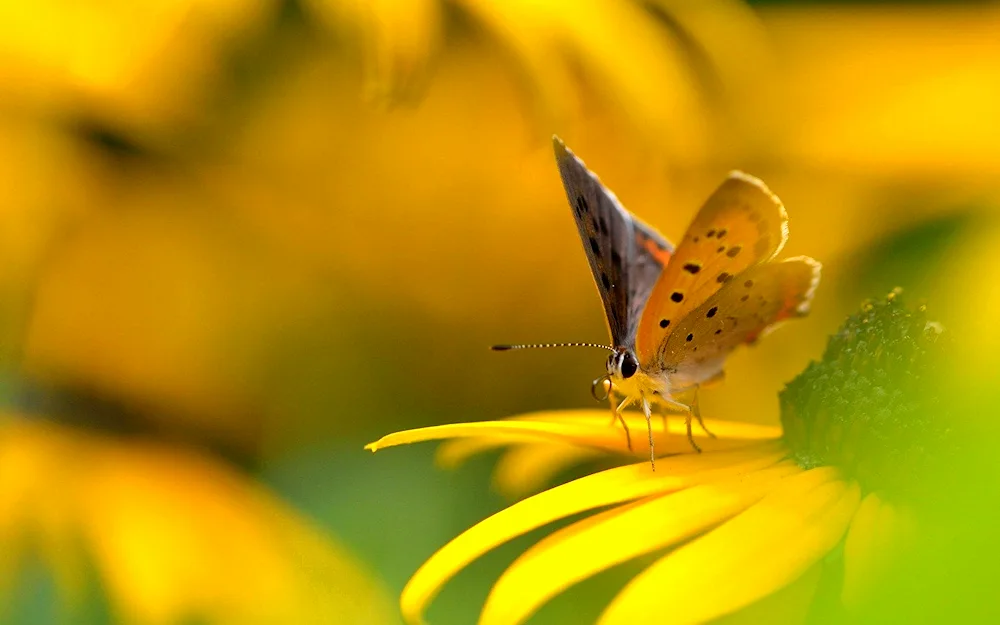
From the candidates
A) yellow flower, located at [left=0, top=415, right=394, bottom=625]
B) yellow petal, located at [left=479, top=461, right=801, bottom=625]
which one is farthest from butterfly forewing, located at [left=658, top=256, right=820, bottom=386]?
yellow flower, located at [left=0, top=415, right=394, bottom=625]

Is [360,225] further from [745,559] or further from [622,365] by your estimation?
[745,559]

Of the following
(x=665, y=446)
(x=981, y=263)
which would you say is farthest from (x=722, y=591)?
(x=981, y=263)

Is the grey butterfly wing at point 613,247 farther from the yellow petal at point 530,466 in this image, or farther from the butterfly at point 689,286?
the yellow petal at point 530,466

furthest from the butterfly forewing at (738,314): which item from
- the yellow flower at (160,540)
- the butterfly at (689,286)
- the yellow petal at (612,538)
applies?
the yellow flower at (160,540)

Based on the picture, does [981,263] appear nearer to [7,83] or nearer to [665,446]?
[665,446]

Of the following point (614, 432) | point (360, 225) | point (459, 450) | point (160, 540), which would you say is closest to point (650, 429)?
point (614, 432)

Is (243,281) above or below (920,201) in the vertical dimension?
below
